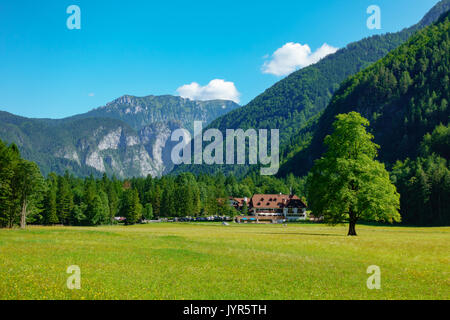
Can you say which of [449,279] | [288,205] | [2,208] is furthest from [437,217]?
[2,208]

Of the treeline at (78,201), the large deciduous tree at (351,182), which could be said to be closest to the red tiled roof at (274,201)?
the treeline at (78,201)

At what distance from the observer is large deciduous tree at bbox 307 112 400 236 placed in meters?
49.8

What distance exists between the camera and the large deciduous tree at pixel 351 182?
163 ft

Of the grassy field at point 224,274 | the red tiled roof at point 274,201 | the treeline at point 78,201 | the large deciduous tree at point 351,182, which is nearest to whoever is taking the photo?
the grassy field at point 224,274

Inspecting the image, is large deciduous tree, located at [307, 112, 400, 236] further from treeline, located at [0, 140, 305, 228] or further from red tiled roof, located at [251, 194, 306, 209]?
red tiled roof, located at [251, 194, 306, 209]

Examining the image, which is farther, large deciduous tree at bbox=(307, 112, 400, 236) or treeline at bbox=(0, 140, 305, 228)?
treeline at bbox=(0, 140, 305, 228)

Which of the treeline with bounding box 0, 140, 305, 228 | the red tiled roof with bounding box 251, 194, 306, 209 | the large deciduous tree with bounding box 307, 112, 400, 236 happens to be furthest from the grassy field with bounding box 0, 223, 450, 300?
the red tiled roof with bounding box 251, 194, 306, 209

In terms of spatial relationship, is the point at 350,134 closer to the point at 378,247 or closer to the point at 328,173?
the point at 328,173

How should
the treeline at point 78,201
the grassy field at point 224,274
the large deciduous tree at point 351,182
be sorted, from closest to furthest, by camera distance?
the grassy field at point 224,274
the large deciduous tree at point 351,182
the treeline at point 78,201

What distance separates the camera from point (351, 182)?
52.7m

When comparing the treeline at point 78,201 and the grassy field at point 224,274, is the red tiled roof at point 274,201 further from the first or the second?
the grassy field at point 224,274

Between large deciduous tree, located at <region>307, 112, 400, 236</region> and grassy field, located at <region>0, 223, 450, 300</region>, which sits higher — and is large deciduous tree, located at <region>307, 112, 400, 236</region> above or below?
above
